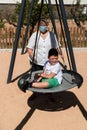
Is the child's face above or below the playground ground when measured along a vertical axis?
above

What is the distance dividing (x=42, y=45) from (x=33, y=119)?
1.41 metres

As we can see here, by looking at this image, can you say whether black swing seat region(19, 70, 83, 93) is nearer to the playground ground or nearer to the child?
the child

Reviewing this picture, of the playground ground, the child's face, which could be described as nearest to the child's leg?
the child's face

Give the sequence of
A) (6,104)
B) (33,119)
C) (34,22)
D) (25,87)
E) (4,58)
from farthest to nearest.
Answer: (34,22), (4,58), (6,104), (33,119), (25,87)

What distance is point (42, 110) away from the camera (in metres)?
6.05

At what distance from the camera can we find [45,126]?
18.1ft

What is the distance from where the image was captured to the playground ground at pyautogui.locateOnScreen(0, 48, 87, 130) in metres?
5.54

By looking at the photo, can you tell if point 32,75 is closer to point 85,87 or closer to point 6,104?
point 6,104

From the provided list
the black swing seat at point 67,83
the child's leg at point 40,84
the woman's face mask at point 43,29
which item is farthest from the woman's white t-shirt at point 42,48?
the child's leg at point 40,84

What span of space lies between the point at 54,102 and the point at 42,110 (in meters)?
0.37

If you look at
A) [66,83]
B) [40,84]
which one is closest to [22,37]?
[66,83]

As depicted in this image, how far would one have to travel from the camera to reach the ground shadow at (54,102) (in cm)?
607

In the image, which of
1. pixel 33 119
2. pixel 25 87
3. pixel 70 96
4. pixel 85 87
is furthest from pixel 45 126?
pixel 85 87

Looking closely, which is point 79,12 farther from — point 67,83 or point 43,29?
point 67,83
